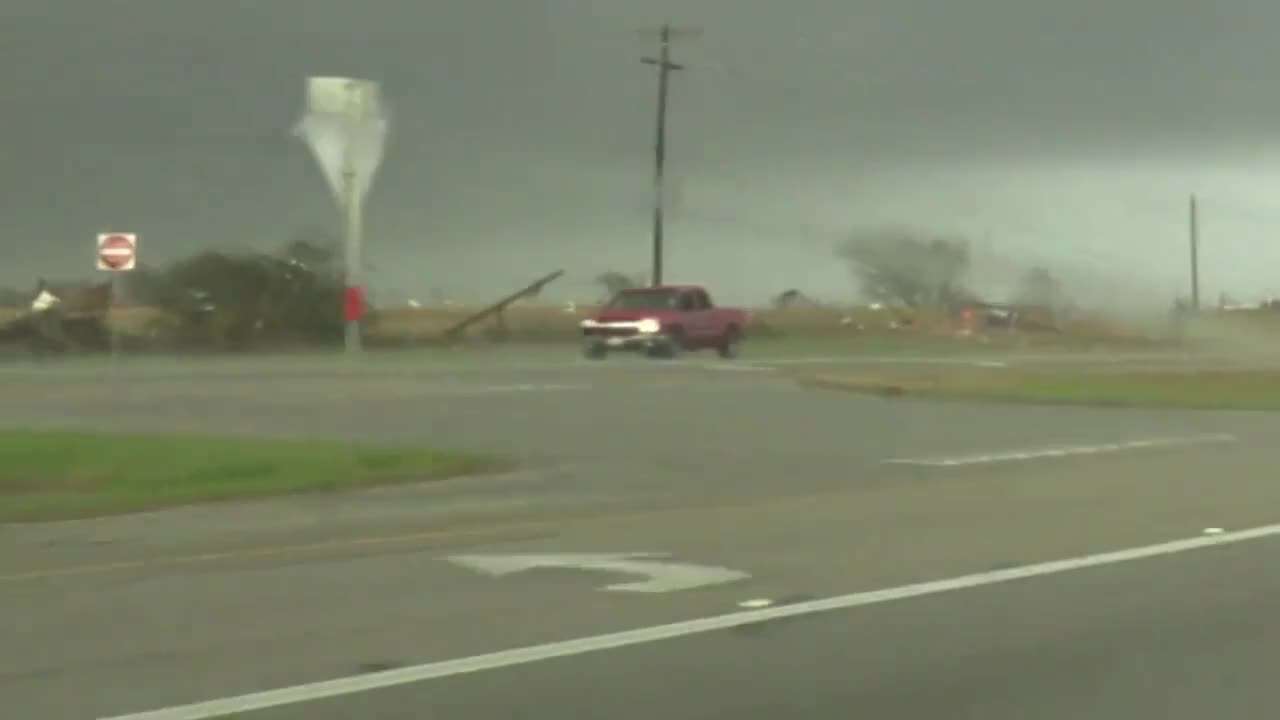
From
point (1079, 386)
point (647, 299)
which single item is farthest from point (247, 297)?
point (1079, 386)

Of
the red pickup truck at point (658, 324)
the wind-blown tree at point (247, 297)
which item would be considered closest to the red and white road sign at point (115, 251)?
the red pickup truck at point (658, 324)

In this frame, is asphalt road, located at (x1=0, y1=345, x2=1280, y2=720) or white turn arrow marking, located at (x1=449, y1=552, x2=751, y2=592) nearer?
asphalt road, located at (x1=0, y1=345, x2=1280, y2=720)

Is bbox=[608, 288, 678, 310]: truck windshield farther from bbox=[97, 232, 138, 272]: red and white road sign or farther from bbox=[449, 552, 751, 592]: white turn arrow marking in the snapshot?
bbox=[449, 552, 751, 592]: white turn arrow marking

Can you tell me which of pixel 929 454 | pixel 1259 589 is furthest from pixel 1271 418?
pixel 1259 589

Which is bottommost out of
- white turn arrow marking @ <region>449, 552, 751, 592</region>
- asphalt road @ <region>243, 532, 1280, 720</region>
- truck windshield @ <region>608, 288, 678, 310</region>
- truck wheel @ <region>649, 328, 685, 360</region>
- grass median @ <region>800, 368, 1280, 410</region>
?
asphalt road @ <region>243, 532, 1280, 720</region>

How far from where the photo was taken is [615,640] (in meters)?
9.35

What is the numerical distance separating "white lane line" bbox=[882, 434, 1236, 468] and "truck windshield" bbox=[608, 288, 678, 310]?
2370cm

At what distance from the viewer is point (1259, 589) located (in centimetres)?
1144

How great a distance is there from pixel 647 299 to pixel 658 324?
4.46 ft

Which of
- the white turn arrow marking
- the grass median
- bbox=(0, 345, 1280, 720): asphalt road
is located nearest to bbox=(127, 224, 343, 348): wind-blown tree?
the grass median

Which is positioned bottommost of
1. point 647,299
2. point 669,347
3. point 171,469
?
point 171,469

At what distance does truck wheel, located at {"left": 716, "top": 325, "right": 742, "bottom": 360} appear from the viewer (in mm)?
48500

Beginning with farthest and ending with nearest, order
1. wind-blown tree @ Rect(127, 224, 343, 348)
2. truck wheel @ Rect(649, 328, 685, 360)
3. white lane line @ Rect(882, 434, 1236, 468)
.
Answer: wind-blown tree @ Rect(127, 224, 343, 348) → truck wheel @ Rect(649, 328, 685, 360) → white lane line @ Rect(882, 434, 1236, 468)

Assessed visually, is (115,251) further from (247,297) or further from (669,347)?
(247,297)
